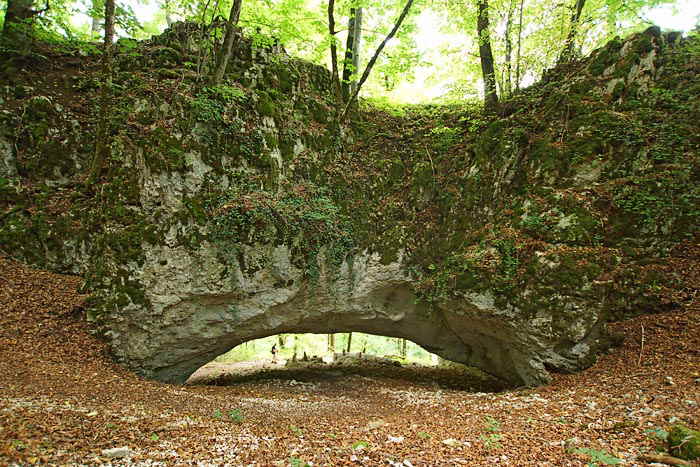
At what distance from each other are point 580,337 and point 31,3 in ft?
47.8

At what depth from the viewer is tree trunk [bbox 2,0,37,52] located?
26.4 feet

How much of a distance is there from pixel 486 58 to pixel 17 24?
1219 centimetres

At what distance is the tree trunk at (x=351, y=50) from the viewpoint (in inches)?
382

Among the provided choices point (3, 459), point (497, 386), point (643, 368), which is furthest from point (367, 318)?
point (3, 459)

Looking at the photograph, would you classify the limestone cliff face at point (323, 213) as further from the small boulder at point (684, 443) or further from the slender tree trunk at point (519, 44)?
the small boulder at point (684, 443)

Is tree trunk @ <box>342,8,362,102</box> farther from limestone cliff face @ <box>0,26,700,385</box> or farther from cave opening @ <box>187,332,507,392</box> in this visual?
cave opening @ <box>187,332,507,392</box>

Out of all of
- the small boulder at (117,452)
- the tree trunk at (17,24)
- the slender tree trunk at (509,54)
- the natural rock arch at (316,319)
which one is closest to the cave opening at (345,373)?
the natural rock arch at (316,319)

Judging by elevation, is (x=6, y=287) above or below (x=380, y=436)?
above

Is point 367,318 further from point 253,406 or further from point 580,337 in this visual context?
point 580,337

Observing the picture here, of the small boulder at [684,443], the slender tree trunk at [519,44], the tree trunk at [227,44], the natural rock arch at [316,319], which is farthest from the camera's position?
the slender tree trunk at [519,44]

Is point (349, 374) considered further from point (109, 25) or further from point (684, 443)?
point (109, 25)

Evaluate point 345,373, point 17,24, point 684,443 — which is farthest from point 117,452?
point 17,24

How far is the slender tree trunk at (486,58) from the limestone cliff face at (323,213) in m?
0.93

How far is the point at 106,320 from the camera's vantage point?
627cm
